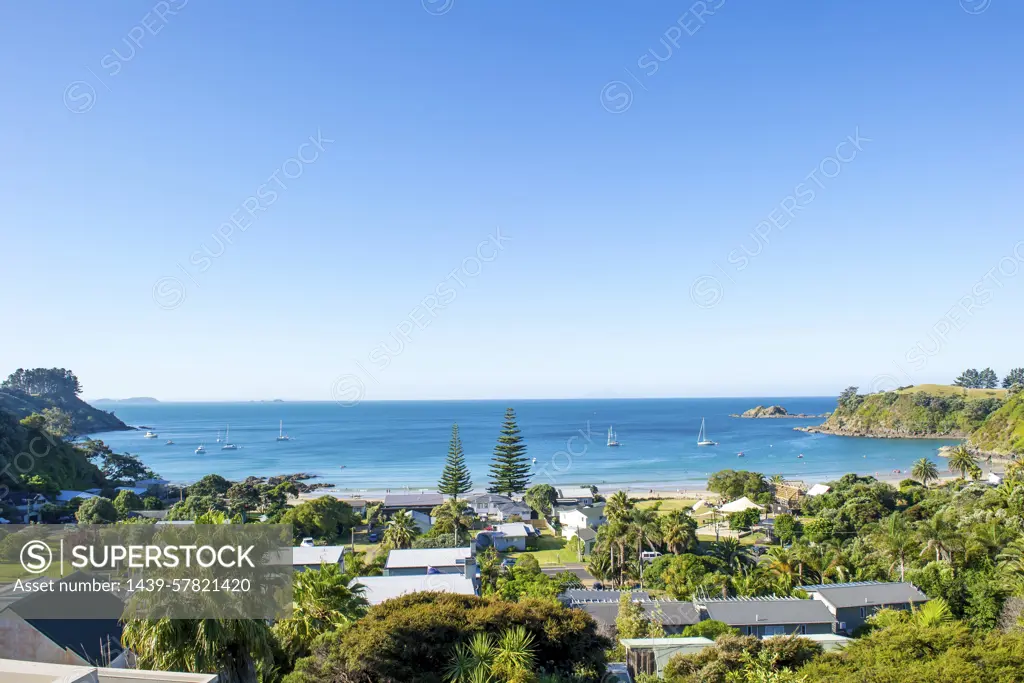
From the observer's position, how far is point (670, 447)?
273ft

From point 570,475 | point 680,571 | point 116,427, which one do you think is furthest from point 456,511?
point 116,427

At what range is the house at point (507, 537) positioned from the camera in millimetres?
31737

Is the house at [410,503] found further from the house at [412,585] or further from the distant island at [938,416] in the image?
the distant island at [938,416]

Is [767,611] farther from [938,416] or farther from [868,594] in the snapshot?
[938,416]

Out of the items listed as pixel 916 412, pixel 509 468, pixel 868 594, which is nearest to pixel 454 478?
pixel 509 468

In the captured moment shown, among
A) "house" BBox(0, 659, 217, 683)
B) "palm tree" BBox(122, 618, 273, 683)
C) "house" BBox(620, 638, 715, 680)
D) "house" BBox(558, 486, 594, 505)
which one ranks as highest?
"house" BBox(0, 659, 217, 683)

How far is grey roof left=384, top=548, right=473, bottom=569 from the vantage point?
75.1 ft

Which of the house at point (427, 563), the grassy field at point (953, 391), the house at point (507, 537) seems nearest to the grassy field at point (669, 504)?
the house at point (507, 537)

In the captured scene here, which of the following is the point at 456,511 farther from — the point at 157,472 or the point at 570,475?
the point at 157,472

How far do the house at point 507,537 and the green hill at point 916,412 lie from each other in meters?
80.6

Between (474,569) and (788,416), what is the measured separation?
489 ft

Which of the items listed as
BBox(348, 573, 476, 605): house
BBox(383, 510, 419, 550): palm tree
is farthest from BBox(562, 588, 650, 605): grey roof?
BBox(383, 510, 419, 550): palm tree

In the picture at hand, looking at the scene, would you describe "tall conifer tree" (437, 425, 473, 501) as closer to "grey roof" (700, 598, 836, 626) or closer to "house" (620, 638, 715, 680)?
"grey roof" (700, 598, 836, 626)

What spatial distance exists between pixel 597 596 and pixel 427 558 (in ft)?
23.6
